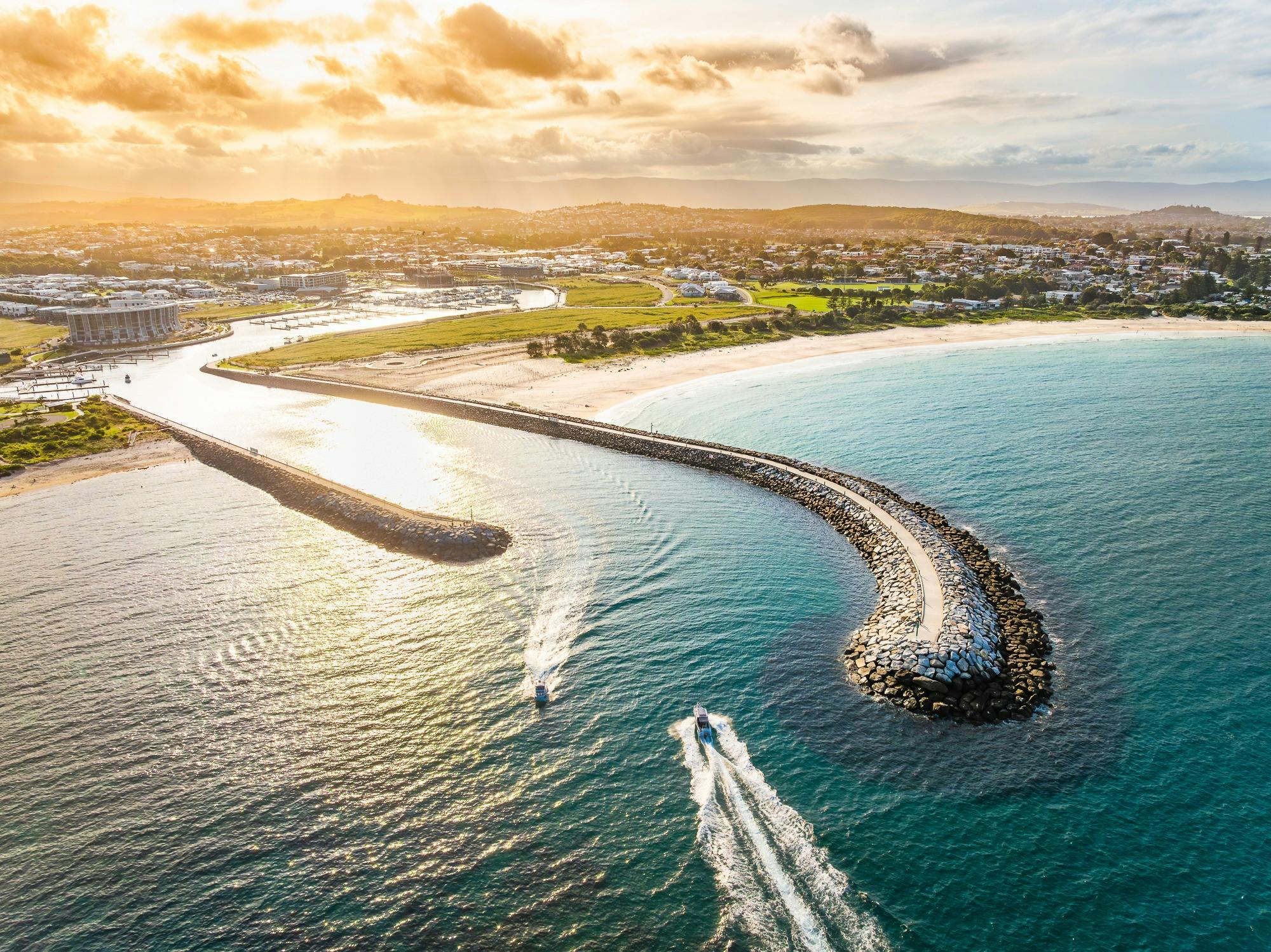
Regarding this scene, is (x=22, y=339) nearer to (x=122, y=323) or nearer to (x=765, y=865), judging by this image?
(x=122, y=323)

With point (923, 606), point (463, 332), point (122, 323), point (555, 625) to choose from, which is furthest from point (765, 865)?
point (122, 323)

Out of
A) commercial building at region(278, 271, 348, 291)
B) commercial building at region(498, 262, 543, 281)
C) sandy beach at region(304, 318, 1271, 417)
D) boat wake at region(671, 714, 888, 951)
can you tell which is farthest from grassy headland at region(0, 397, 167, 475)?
commercial building at region(498, 262, 543, 281)

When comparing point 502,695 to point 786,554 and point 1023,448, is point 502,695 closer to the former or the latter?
point 786,554

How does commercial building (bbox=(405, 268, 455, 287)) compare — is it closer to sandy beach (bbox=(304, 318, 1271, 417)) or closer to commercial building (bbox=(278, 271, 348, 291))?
commercial building (bbox=(278, 271, 348, 291))

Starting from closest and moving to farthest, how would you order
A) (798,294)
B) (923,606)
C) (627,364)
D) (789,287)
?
(923,606) < (627,364) < (798,294) < (789,287)

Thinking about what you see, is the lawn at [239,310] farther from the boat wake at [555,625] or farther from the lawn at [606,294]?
the boat wake at [555,625]

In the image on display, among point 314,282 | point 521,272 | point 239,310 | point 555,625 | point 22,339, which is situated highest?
point 521,272
